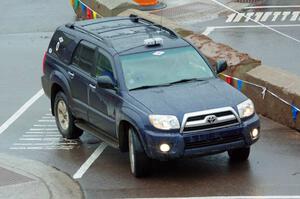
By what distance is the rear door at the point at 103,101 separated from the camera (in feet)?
37.7

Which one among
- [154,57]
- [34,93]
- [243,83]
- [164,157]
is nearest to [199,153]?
[164,157]

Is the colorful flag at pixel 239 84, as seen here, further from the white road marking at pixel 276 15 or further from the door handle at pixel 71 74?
the white road marking at pixel 276 15

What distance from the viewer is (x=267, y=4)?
2495cm

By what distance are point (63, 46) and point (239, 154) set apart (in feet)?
12.7

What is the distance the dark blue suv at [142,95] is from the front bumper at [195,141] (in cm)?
1

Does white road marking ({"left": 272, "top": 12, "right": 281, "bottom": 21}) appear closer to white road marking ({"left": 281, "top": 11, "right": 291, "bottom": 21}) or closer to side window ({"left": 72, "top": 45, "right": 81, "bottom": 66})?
white road marking ({"left": 281, "top": 11, "right": 291, "bottom": 21})

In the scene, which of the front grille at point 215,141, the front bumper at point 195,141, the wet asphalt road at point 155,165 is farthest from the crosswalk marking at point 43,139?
the front grille at point 215,141

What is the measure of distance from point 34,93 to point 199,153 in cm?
697

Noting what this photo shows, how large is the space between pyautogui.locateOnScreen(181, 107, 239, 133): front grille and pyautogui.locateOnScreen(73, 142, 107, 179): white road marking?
197 cm

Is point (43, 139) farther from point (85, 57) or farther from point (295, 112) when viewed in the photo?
point (295, 112)

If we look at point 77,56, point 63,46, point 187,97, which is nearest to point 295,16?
point 63,46

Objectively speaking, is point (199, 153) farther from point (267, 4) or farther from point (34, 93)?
point (267, 4)

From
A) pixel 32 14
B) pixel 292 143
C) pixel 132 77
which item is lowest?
pixel 32 14

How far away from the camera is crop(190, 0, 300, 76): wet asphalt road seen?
1855 cm
